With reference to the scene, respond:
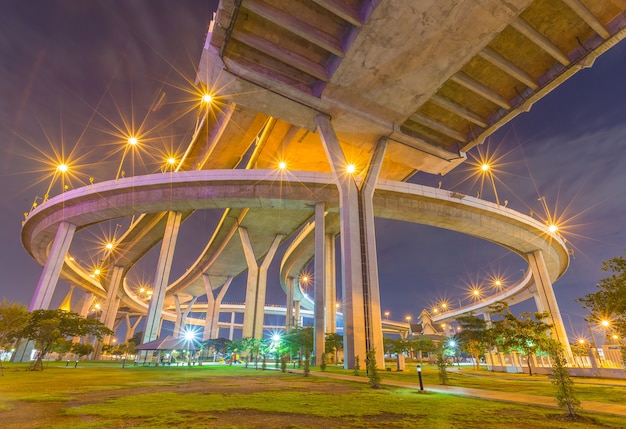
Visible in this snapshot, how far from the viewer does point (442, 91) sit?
76.5ft

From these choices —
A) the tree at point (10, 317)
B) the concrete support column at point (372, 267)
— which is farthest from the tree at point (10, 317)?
the concrete support column at point (372, 267)

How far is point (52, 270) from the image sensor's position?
30688 mm

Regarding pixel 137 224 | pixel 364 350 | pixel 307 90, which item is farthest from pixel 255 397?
pixel 137 224

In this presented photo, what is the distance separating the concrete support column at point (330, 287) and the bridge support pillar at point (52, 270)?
87.3 feet

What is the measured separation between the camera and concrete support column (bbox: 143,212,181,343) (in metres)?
29.3

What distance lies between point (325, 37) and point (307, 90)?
407 cm

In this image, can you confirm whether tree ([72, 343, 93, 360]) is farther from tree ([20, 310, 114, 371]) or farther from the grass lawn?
the grass lawn

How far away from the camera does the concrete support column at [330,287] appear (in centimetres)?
3461

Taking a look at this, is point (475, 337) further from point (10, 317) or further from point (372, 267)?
point (10, 317)

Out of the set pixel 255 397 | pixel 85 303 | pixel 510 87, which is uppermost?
pixel 510 87

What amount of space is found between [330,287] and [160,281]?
18.0 metres

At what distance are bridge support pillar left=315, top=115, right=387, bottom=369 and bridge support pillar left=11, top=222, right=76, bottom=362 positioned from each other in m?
28.0

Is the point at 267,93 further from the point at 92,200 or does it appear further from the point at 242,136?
the point at 92,200

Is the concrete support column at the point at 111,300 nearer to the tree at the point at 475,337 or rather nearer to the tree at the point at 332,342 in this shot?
the tree at the point at 332,342
